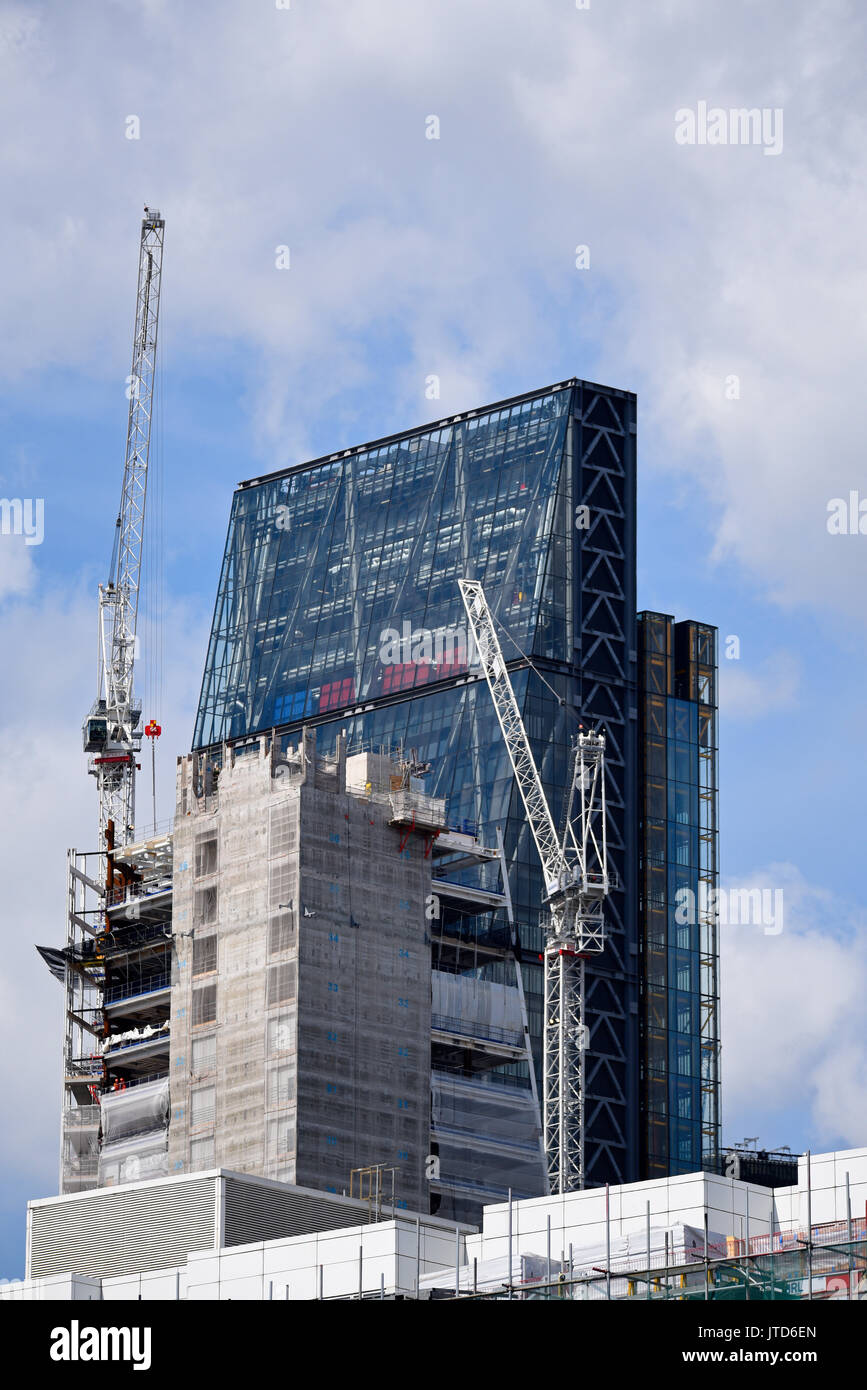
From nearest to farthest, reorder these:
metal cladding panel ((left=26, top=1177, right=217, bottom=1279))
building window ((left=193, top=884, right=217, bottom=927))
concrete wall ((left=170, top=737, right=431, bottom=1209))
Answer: metal cladding panel ((left=26, top=1177, right=217, bottom=1279))
concrete wall ((left=170, top=737, right=431, bottom=1209))
building window ((left=193, top=884, right=217, bottom=927))

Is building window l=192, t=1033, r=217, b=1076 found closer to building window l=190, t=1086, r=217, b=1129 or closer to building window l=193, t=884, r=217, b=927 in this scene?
building window l=190, t=1086, r=217, b=1129

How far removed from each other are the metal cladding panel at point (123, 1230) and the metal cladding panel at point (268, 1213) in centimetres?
111

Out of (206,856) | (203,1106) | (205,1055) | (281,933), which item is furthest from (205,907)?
(203,1106)

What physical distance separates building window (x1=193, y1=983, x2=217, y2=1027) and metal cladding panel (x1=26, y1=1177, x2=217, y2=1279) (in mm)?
32769

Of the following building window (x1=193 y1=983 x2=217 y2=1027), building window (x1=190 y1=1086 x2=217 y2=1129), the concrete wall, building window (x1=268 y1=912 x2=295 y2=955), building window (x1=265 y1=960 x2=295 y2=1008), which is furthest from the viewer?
building window (x1=193 y1=983 x2=217 y2=1027)

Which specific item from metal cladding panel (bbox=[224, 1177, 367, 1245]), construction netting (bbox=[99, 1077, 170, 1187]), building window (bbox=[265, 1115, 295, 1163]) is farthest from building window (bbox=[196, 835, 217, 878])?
metal cladding panel (bbox=[224, 1177, 367, 1245])

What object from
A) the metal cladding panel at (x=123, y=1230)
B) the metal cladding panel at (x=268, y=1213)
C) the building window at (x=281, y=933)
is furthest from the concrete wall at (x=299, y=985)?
→ the metal cladding panel at (x=268, y=1213)

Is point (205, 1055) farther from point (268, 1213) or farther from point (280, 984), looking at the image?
point (268, 1213)

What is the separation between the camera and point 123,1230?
151 m

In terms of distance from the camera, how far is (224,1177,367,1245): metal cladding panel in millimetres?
143750

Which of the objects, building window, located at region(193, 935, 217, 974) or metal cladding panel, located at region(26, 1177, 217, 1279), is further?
building window, located at region(193, 935, 217, 974)
